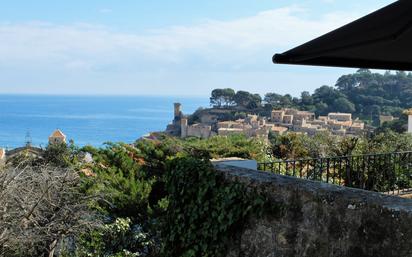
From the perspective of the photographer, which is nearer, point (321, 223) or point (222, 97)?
point (321, 223)

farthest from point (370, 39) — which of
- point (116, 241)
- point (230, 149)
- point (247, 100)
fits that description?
point (247, 100)

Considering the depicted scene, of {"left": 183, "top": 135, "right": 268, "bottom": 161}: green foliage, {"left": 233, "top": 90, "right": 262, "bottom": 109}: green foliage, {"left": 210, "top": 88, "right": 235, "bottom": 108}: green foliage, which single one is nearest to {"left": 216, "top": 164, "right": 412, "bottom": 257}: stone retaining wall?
{"left": 183, "top": 135, "right": 268, "bottom": 161}: green foliage

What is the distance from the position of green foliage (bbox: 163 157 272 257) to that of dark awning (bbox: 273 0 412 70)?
1.45 meters

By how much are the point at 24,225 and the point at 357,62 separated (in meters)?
4.77

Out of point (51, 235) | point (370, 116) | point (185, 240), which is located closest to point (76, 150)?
point (51, 235)

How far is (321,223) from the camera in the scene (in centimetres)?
335

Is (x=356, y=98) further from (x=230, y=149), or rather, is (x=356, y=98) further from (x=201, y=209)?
(x=201, y=209)

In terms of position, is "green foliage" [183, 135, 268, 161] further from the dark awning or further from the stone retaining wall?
the dark awning

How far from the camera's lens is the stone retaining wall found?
2.92 m

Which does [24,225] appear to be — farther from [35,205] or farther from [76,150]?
[76,150]

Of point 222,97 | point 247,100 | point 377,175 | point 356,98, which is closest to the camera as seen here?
point 377,175

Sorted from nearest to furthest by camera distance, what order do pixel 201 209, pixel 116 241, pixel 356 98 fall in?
pixel 201 209 < pixel 116 241 < pixel 356 98

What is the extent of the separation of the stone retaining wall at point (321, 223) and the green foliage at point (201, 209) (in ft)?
0.32

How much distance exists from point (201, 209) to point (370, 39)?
2448mm
